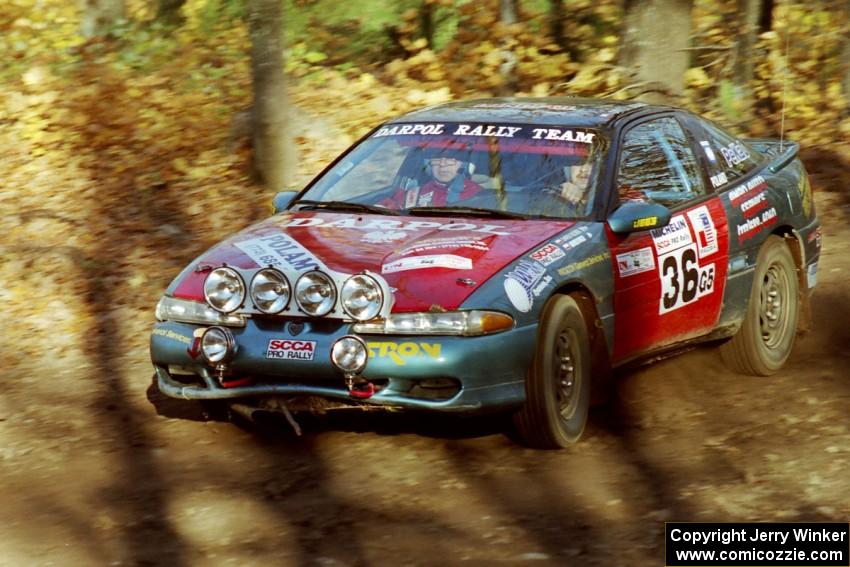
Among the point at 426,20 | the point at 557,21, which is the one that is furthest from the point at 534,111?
the point at 557,21

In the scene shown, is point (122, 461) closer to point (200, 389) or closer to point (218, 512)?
point (200, 389)

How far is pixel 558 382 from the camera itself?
6359 mm

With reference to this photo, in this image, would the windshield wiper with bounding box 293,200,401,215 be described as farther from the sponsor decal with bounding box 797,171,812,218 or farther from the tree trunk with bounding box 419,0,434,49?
the tree trunk with bounding box 419,0,434,49

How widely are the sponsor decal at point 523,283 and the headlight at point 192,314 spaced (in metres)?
1.25

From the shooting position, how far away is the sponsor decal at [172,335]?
20.7 feet

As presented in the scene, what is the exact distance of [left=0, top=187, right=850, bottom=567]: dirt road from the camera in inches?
206

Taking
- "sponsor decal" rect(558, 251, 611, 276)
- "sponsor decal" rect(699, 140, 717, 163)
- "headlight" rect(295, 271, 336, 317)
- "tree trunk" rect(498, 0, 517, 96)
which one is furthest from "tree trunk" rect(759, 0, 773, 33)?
"headlight" rect(295, 271, 336, 317)

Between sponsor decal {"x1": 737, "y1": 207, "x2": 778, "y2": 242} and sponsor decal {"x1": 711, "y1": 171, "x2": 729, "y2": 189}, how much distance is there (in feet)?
0.87

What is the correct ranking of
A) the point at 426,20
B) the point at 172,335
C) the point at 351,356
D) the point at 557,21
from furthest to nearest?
1. the point at 557,21
2. the point at 426,20
3. the point at 172,335
4. the point at 351,356

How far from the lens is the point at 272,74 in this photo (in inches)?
455

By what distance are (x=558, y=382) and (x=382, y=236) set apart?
111 centimetres

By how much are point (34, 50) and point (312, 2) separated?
336 cm

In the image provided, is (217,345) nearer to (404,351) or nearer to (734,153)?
(404,351)

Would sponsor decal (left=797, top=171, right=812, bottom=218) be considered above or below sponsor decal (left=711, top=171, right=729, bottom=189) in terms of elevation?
below
